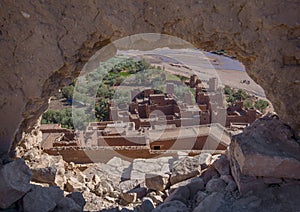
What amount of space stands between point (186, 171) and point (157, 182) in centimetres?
41

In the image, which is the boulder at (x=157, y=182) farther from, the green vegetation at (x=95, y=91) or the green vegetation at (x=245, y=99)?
the green vegetation at (x=245, y=99)

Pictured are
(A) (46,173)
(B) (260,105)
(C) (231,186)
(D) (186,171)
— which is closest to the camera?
(C) (231,186)

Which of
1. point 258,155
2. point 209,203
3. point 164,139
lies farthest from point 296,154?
point 164,139

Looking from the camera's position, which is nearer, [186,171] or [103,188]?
[186,171]

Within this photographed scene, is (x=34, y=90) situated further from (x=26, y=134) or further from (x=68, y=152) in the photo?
(x=68, y=152)

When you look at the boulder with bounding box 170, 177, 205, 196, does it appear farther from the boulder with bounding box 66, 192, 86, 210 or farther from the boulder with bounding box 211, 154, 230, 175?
the boulder with bounding box 66, 192, 86, 210

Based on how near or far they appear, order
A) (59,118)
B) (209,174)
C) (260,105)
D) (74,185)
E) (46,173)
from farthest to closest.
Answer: (260,105), (59,118), (74,185), (46,173), (209,174)

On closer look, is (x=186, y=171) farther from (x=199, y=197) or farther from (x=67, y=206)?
(x=67, y=206)

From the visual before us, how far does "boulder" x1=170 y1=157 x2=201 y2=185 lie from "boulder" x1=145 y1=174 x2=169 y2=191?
10cm

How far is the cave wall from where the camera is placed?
364 centimetres

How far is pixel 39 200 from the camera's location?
366 cm

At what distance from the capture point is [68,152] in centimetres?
750

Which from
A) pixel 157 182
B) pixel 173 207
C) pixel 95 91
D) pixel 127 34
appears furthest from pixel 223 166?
pixel 95 91

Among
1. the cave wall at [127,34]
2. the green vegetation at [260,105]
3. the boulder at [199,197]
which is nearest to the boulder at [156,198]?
the boulder at [199,197]
